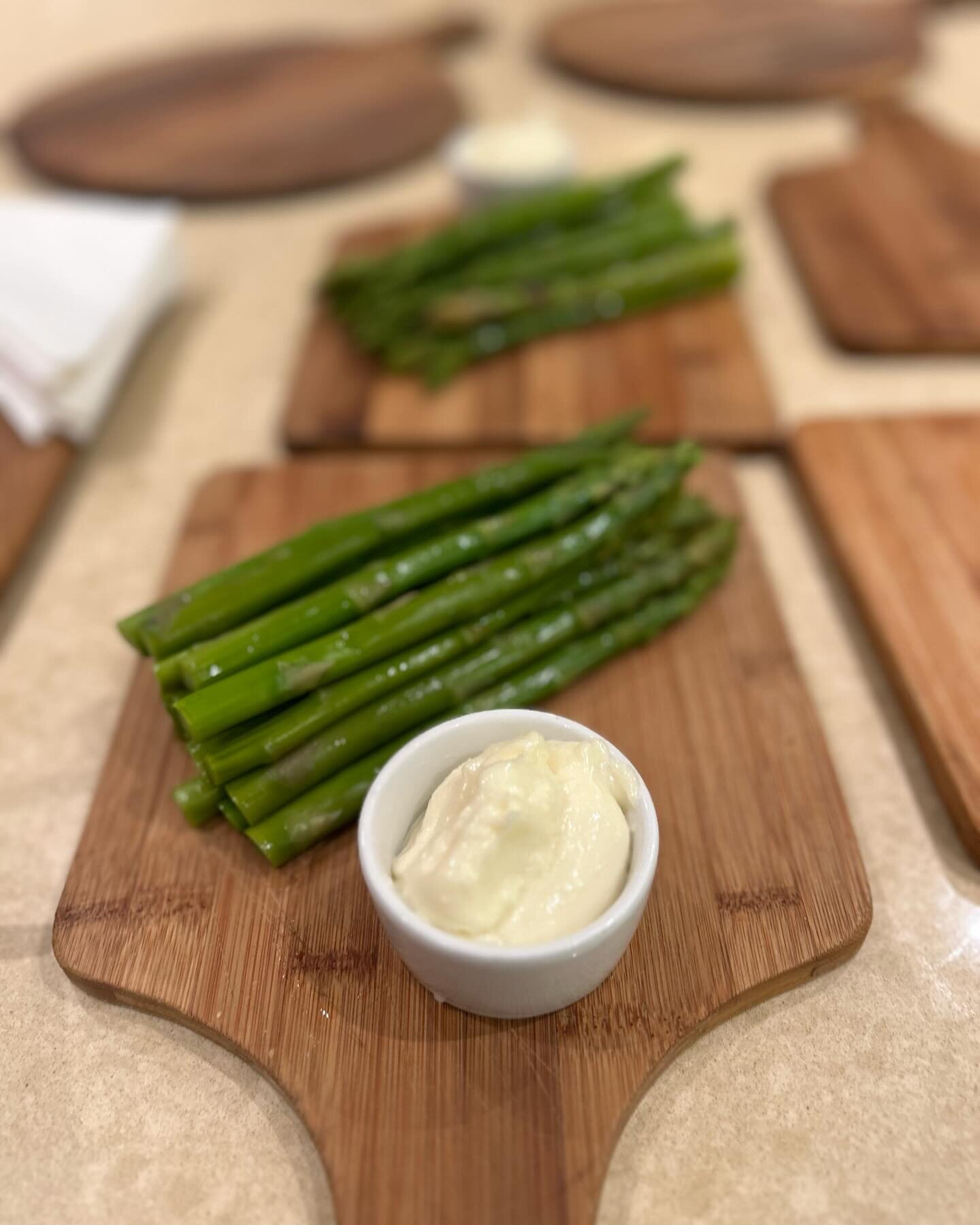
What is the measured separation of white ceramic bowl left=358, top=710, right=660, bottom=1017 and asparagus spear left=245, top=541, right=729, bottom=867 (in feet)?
0.49

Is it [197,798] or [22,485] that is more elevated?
[22,485]

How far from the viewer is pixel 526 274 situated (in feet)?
8.18

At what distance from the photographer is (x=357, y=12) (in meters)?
4.73

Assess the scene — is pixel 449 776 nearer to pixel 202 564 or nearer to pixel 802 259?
pixel 202 564

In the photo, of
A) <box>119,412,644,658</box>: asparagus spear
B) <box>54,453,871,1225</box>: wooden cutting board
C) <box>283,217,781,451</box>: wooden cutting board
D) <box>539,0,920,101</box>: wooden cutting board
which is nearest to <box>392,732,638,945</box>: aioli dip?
<box>54,453,871,1225</box>: wooden cutting board

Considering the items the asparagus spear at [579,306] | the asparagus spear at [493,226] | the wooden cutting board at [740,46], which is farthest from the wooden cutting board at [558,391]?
the wooden cutting board at [740,46]

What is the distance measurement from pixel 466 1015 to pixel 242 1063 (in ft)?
0.95

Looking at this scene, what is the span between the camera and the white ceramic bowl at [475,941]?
41.4 inches

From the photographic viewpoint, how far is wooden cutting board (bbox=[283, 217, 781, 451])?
2.15 meters

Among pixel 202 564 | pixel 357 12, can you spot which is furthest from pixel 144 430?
pixel 357 12

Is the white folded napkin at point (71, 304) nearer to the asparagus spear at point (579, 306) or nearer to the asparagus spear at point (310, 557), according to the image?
the asparagus spear at point (579, 306)

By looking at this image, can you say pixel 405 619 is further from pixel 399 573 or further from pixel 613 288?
pixel 613 288

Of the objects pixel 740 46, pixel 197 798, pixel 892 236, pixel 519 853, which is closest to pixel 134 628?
pixel 197 798

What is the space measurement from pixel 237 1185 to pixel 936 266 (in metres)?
2.62
